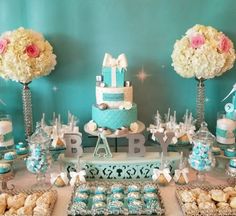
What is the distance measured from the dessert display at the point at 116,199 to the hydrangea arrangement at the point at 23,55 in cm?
55

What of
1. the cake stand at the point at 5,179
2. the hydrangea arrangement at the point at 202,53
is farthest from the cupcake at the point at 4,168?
the hydrangea arrangement at the point at 202,53

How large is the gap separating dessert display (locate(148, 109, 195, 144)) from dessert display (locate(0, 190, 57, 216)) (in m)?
0.53

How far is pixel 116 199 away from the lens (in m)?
1.17

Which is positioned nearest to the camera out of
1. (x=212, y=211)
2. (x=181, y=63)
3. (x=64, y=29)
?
(x=212, y=211)

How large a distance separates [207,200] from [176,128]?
461mm

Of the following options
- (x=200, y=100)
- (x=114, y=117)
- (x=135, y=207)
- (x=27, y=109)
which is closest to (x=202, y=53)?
(x=200, y=100)

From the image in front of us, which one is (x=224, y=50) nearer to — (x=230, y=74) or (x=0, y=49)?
(x=230, y=74)

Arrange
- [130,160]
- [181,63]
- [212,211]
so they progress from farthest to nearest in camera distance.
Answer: [181,63], [130,160], [212,211]

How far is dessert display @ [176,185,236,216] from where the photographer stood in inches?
43.1

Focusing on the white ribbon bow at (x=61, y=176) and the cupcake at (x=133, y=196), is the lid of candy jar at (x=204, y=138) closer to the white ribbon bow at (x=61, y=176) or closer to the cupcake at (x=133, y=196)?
the cupcake at (x=133, y=196)

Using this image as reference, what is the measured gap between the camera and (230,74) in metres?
1.72

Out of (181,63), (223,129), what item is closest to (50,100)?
(181,63)

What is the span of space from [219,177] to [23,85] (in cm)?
97

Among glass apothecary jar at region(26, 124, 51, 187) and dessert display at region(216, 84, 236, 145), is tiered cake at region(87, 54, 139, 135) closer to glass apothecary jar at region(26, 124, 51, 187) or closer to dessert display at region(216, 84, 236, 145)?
glass apothecary jar at region(26, 124, 51, 187)
